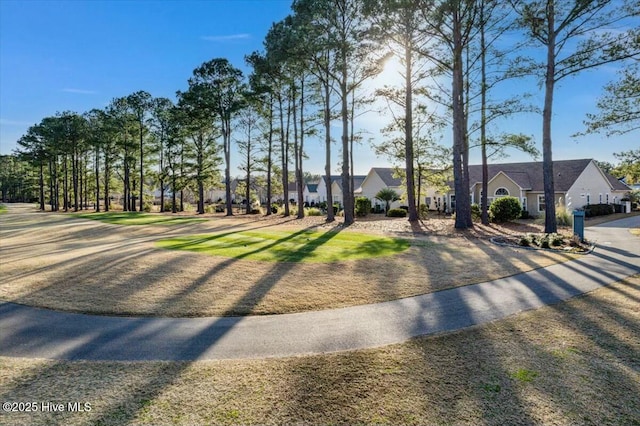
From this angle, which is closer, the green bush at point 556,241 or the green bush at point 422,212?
the green bush at point 556,241

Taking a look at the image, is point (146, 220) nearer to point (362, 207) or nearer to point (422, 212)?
point (362, 207)

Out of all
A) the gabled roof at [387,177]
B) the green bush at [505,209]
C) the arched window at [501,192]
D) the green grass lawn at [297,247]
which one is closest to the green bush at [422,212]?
the green bush at [505,209]

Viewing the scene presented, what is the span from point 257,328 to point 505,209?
70.1 ft

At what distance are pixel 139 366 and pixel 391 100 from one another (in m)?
20.0

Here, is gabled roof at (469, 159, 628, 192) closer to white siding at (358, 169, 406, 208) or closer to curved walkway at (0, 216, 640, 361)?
white siding at (358, 169, 406, 208)

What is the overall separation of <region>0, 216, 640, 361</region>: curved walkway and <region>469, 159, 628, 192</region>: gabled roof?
2961 centimetres

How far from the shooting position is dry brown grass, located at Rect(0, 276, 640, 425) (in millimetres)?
3281

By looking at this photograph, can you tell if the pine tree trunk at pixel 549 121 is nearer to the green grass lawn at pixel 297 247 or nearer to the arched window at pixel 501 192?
the green grass lawn at pixel 297 247

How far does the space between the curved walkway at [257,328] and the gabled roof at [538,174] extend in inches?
1166

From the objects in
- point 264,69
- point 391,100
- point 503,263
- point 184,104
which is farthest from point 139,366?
point 184,104

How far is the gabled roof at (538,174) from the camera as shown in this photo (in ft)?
108

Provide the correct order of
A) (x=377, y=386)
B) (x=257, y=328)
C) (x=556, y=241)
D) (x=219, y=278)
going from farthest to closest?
(x=556, y=241)
(x=219, y=278)
(x=257, y=328)
(x=377, y=386)

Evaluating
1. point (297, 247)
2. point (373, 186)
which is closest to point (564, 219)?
point (297, 247)

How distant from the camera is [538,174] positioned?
34812 millimetres
